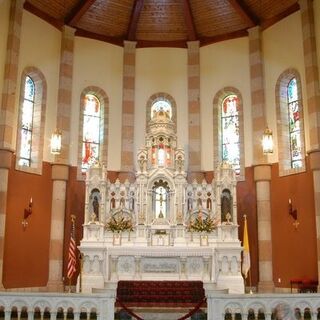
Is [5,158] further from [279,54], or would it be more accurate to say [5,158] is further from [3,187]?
[279,54]

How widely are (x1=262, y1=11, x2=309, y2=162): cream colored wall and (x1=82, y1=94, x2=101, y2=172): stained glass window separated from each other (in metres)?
7.31

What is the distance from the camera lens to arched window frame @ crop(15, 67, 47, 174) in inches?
750

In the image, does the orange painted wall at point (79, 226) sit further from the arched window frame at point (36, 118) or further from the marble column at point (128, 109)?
the marble column at point (128, 109)

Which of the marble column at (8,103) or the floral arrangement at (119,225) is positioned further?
the floral arrangement at (119,225)

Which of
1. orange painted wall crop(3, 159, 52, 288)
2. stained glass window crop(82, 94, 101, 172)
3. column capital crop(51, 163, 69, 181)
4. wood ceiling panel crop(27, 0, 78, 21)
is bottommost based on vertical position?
orange painted wall crop(3, 159, 52, 288)

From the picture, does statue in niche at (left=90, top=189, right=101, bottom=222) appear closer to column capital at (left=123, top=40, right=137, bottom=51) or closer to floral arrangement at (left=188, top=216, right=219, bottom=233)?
floral arrangement at (left=188, top=216, right=219, bottom=233)

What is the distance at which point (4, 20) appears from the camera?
60.2 ft

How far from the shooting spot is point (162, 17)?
2195cm

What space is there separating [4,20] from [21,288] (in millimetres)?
9849

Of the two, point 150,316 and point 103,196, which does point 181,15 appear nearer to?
point 103,196

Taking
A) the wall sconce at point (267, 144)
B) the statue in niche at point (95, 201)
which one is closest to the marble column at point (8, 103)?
the statue in niche at point (95, 201)

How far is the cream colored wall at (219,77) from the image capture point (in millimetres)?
21172

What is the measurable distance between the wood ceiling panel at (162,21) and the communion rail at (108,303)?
14.7 metres

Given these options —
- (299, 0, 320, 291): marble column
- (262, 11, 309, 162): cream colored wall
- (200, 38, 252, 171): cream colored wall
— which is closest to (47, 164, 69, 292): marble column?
(200, 38, 252, 171): cream colored wall
